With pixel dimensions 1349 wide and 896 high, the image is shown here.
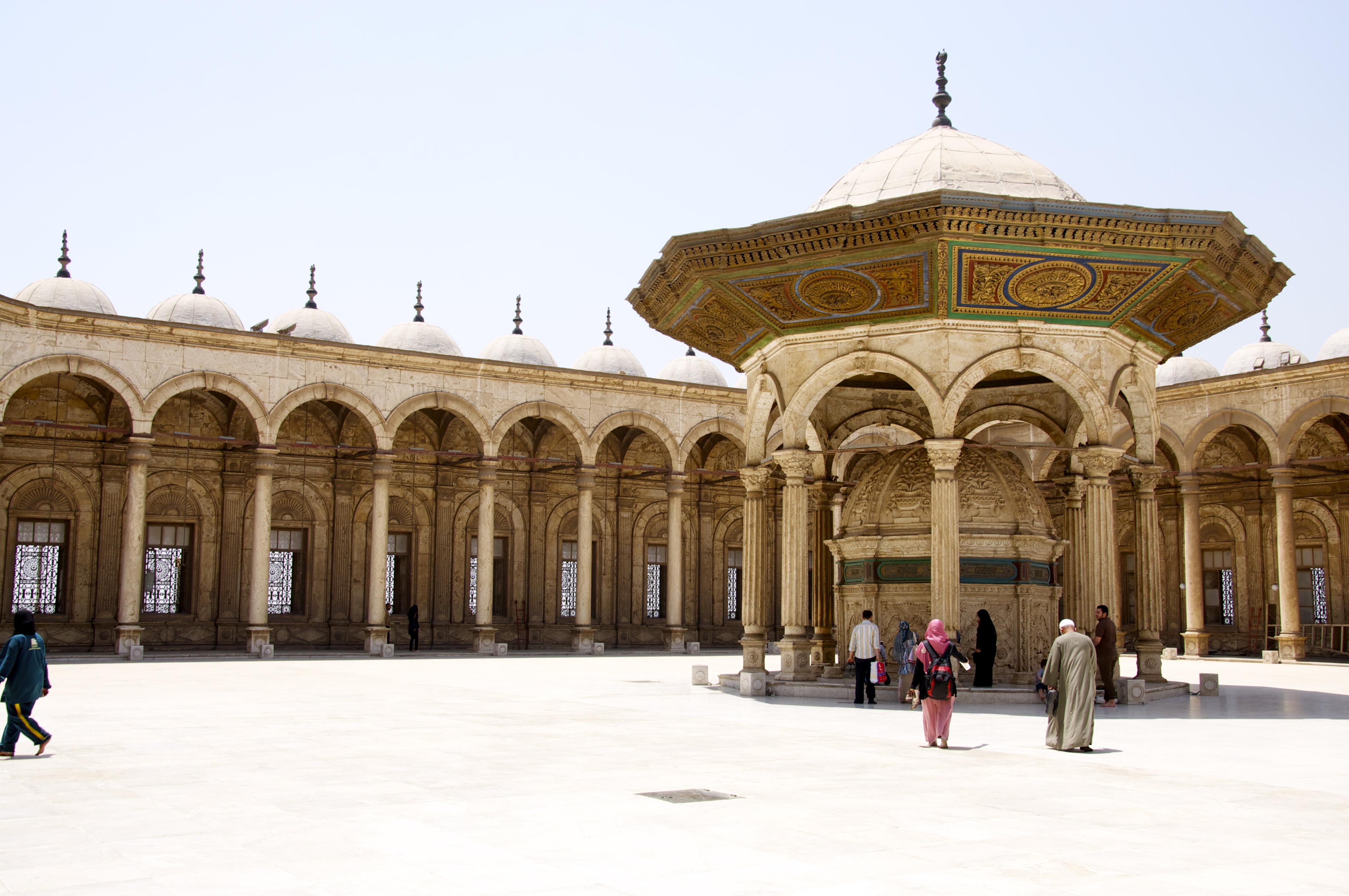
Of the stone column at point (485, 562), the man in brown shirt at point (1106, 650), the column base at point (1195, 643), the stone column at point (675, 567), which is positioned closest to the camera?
the man in brown shirt at point (1106, 650)

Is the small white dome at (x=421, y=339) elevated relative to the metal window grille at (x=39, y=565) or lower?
elevated

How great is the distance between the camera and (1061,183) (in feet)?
46.6

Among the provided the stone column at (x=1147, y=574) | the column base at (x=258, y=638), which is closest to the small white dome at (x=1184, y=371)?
the stone column at (x=1147, y=574)

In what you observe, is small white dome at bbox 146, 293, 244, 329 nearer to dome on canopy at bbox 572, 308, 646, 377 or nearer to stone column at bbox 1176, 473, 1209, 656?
dome on canopy at bbox 572, 308, 646, 377

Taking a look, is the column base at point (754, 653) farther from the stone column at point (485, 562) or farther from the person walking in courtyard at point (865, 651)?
the stone column at point (485, 562)

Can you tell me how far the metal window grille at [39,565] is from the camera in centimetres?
2289

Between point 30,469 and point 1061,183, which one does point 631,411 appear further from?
point 1061,183

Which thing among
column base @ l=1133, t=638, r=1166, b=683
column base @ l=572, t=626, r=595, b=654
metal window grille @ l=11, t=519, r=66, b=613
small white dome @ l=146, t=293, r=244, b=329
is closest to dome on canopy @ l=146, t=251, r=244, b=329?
small white dome @ l=146, t=293, r=244, b=329

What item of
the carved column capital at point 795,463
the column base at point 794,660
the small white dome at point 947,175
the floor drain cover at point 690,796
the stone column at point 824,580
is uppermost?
the small white dome at point 947,175

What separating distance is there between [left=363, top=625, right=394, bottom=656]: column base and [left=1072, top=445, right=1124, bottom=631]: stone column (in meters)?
14.0

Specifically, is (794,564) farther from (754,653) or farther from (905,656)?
(905,656)

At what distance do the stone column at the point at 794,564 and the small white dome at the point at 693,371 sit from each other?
64.8ft

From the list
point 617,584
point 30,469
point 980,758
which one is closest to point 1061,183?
point 980,758

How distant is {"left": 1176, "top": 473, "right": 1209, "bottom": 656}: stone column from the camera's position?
25.2 m
